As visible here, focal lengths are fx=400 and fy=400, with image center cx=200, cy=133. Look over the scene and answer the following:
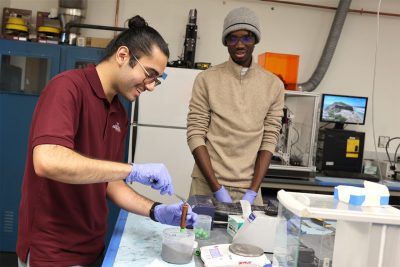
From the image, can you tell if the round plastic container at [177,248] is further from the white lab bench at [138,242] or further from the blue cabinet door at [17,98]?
the blue cabinet door at [17,98]

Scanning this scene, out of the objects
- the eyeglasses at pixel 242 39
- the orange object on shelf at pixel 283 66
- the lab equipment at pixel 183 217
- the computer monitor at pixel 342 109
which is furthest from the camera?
the computer monitor at pixel 342 109

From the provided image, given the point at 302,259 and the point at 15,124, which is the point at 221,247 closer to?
the point at 302,259

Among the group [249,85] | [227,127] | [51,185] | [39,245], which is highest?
[249,85]

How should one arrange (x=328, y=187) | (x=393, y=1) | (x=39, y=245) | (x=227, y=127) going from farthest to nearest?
(x=393, y=1), (x=328, y=187), (x=227, y=127), (x=39, y=245)

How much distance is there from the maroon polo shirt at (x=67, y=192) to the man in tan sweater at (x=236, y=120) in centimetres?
69

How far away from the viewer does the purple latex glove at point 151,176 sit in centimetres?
124

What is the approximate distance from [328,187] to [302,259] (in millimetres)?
2192

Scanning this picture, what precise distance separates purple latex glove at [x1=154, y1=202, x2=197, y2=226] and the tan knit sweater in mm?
556

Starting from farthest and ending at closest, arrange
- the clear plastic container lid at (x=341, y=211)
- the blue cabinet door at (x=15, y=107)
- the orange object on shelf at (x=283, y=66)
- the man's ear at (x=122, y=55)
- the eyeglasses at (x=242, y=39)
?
the orange object on shelf at (x=283, y=66) → the blue cabinet door at (x=15, y=107) → the eyeglasses at (x=242, y=39) → the man's ear at (x=122, y=55) → the clear plastic container lid at (x=341, y=211)

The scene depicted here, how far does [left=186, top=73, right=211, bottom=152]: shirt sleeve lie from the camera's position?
6.49ft

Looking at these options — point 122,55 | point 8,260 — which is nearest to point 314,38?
→ point 122,55

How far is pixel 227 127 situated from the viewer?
195 centimetres

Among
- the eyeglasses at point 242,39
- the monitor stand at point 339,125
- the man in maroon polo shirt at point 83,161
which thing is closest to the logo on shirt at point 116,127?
the man in maroon polo shirt at point 83,161

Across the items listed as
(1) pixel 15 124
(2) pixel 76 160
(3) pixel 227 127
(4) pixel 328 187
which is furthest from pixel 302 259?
(1) pixel 15 124
